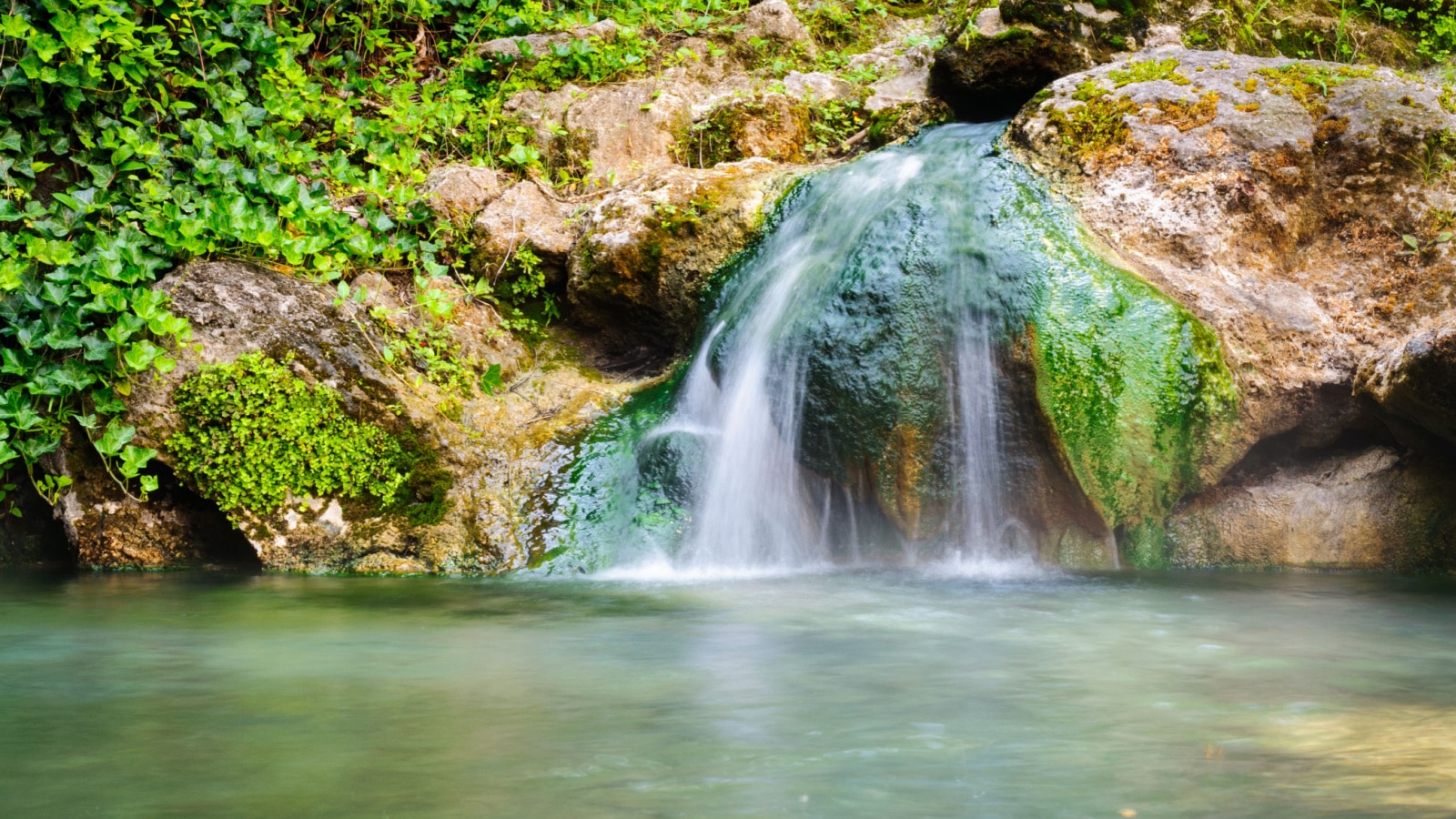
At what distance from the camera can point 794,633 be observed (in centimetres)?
390

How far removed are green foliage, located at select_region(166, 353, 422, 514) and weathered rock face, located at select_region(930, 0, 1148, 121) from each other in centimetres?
442

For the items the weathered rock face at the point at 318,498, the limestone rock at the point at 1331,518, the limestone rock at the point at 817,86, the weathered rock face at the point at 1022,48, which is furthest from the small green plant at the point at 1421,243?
the weathered rock face at the point at 318,498

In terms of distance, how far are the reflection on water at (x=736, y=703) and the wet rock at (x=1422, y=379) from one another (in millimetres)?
814

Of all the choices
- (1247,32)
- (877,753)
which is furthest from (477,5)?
(877,753)

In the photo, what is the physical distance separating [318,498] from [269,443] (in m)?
0.36

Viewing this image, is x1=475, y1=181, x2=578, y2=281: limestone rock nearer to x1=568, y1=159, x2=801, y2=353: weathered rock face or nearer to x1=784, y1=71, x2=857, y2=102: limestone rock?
x1=568, y1=159, x2=801, y2=353: weathered rock face

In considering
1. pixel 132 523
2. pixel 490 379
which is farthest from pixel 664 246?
pixel 132 523

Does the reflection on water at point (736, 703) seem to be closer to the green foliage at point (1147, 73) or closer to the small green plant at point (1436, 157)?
the small green plant at point (1436, 157)

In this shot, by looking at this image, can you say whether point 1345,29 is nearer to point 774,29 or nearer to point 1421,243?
point 1421,243

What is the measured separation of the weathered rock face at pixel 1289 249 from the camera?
18.2 feet

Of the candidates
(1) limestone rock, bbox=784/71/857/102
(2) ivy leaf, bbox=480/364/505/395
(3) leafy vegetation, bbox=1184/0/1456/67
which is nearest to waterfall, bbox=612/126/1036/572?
(2) ivy leaf, bbox=480/364/505/395

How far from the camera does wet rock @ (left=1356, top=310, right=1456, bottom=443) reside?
189 inches

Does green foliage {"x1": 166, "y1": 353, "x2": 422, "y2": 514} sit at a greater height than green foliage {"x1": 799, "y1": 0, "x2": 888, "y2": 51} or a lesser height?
lesser

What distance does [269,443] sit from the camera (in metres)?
5.57
